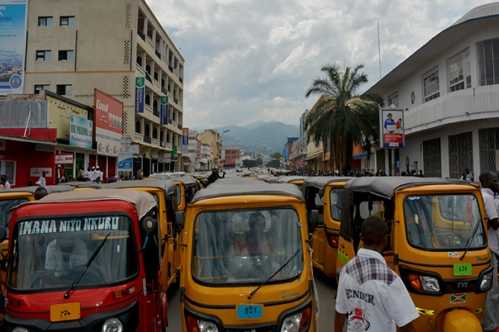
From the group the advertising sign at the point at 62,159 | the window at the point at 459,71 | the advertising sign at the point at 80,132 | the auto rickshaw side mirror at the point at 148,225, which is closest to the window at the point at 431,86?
the window at the point at 459,71

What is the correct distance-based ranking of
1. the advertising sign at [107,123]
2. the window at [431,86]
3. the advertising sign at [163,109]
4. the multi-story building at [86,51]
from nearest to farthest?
the window at [431,86]
the advertising sign at [107,123]
the multi-story building at [86,51]
the advertising sign at [163,109]

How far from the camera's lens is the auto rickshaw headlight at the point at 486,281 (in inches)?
163

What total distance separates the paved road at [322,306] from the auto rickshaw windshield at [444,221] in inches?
76.4

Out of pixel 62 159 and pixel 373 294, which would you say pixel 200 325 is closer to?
pixel 373 294

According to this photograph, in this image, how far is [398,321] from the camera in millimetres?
2377

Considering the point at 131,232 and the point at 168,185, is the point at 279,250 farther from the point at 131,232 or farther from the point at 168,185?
the point at 168,185

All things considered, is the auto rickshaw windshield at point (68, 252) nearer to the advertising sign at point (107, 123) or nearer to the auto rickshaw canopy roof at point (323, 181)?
the auto rickshaw canopy roof at point (323, 181)

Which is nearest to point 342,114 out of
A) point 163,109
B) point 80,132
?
point 80,132

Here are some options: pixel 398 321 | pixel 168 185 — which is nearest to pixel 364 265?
pixel 398 321

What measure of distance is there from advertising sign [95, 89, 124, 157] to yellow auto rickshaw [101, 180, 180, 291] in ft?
64.9

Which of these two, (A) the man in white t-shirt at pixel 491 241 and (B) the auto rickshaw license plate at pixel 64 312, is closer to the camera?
(B) the auto rickshaw license plate at pixel 64 312

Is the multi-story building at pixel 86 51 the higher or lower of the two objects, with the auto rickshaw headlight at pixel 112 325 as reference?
higher

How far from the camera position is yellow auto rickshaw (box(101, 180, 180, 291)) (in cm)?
599

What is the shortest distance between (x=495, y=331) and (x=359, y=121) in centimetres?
1987
